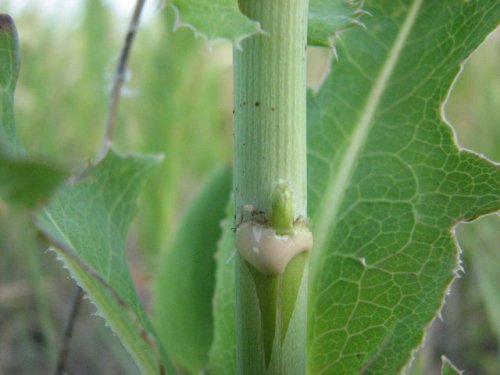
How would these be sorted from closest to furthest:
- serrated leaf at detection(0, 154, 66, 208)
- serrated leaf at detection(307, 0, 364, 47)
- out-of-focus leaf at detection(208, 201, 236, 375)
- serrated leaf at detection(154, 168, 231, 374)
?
serrated leaf at detection(0, 154, 66, 208) → serrated leaf at detection(307, 0, 364, 47) → out-of-focus leaf at detection(208, 201, 236, 375) → serrated leaf at detection(154, 168, 231, 374)

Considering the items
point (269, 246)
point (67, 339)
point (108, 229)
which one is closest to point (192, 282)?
point (67, 339)

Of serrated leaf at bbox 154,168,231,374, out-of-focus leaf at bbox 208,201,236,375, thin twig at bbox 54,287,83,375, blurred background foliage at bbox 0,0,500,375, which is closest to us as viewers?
out-of-focus leaf at bbox 208,201,236,375

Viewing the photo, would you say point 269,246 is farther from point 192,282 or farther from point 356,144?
point 192,282

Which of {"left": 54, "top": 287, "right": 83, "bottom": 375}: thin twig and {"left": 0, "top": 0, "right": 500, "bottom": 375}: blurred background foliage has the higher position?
{"left": 54, "top": 287, "right": 83, "bottom": 375}: thin twig

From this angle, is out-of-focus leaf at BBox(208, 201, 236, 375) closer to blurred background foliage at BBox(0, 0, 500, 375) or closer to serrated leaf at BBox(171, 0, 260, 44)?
serrated leaf at BBox(171, 0, 260, 44)

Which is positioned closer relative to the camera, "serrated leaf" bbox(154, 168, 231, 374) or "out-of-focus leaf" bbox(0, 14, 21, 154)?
"out-of-focus leaf" bbox(0, 14, 21, 154)

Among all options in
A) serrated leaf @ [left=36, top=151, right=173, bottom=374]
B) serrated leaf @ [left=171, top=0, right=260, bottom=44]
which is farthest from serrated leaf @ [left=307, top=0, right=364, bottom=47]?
serrated leaf @ [left=36, top=151, right=173, bottom=374]

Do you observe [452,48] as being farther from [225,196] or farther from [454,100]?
[454,100]
